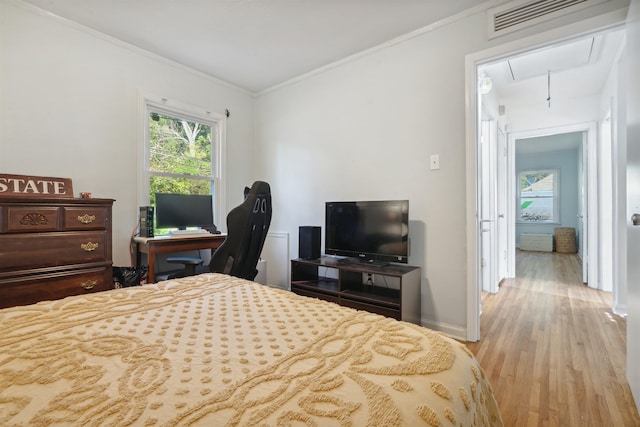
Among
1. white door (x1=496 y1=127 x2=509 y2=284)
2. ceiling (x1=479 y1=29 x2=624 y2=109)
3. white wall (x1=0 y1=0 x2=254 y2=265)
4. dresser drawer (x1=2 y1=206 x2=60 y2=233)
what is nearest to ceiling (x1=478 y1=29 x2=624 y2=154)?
ceiling (x1=479 y1=29 x2=624 y2=109)

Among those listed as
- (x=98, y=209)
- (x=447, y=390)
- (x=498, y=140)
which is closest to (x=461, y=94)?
(x=498, y=140)

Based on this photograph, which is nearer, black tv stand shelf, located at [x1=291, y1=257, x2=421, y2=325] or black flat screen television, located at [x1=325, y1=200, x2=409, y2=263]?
black tv stand shelf, located at [x1=291, y1=257, x2=421, y2=325]

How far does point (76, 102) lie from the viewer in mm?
2541

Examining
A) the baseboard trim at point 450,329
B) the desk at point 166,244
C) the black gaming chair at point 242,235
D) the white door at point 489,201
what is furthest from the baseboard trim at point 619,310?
the desk at point 166,244

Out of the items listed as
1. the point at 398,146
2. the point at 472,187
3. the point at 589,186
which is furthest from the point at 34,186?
the point at 589,186

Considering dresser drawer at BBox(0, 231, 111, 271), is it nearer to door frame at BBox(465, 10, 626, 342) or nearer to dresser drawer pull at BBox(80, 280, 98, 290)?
dresser drawer pull at BBox(80, 280, 98, 290)

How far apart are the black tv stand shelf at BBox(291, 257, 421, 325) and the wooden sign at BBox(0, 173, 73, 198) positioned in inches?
79.1

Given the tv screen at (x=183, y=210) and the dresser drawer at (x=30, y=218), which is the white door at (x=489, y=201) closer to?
the tv screen at (x=183, y=210)

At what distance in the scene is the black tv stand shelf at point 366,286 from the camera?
7.75 ft

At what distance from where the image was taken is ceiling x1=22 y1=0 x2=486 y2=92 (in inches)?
90.8

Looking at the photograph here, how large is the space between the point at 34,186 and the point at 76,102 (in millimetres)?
802

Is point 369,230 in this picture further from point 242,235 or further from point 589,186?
point 589,186

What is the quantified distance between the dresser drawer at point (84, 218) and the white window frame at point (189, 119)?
71 cm

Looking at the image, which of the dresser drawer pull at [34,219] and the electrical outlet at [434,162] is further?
the electrical outlet at [434,162]
